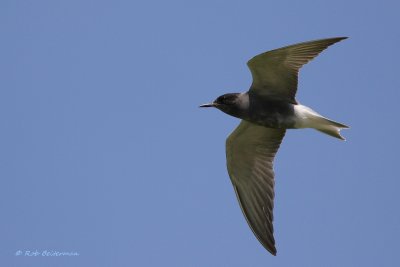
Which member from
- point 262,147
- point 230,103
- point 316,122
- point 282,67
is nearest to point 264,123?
point 230,103

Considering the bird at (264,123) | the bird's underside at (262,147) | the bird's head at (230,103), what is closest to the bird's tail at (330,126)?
the bird at (264,123)

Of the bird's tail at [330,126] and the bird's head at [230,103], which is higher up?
the bird's head at [230,103]

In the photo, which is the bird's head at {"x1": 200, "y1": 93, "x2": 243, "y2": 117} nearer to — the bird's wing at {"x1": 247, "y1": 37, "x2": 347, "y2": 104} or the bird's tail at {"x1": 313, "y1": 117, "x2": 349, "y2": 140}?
the bird's wing at {"x1": 247, "y1": 37, "x2": 347, "y2": 104}

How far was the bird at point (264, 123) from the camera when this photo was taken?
1148cm

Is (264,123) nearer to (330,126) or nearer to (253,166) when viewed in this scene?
(330,126)

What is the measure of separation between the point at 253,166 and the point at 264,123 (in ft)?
4.80

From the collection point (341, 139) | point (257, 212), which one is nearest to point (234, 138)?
point (257, 212)

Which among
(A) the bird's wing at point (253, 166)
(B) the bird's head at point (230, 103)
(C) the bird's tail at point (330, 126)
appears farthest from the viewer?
(A) the bird's wing at point (253, 166)

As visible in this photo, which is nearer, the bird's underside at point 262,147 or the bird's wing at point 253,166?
the bird's underside at point 262,147

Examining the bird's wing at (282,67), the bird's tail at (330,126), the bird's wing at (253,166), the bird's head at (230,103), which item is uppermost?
the bird's wing at (282,67)

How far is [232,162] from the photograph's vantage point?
1317 cm

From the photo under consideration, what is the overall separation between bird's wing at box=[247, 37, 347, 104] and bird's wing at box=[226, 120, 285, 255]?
1.06 metres

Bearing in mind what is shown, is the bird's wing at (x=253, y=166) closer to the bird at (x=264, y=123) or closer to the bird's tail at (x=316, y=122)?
the bird at (x=264, y=123)

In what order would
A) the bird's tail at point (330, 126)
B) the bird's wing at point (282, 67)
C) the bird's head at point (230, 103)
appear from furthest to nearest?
the bird's head at point (230, 103)
the bird's tail at point (330, 126)
the bird's wing at point (282, 67)
